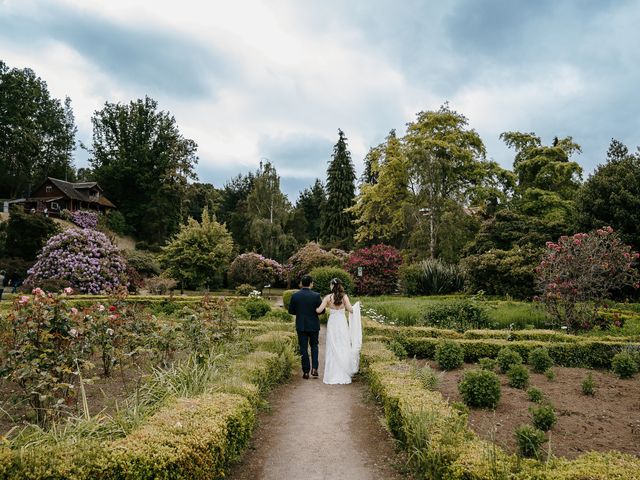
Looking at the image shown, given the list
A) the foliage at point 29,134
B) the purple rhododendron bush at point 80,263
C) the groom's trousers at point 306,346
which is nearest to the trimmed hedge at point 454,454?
the groom's trousers at point 306,346

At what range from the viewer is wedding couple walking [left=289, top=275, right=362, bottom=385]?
7.85 meters

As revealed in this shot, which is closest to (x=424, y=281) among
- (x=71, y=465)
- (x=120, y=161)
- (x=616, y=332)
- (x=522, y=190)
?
(x=616, y=332)

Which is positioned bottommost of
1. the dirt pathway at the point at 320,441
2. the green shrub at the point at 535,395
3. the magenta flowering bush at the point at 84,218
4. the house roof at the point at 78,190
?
the dirt pathway at the point at 320,441

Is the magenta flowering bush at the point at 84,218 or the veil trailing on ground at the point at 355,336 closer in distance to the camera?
the veil trailing on ground at the point at 355,336

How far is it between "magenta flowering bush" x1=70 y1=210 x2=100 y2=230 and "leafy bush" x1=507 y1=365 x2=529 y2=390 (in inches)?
1569

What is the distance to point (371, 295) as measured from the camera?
22984mm

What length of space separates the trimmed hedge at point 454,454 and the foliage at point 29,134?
49.3 metres

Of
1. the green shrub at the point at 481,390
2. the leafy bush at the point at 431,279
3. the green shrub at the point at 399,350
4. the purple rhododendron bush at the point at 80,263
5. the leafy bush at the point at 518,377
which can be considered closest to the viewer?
the green shrub at the point at 481,390

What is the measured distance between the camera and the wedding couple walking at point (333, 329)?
7.85 metres

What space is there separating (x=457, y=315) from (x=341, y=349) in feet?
16.5

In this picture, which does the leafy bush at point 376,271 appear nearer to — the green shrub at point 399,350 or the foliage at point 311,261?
the foliage at point 311,261

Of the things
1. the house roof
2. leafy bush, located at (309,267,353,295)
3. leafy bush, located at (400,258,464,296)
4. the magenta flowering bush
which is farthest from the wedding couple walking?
the house roof

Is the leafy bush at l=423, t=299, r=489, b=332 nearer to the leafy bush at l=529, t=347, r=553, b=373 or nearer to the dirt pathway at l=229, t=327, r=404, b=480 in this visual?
the leafy bush at l=529, t=347, r=553, b=373

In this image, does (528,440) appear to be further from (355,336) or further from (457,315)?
(457,315)
